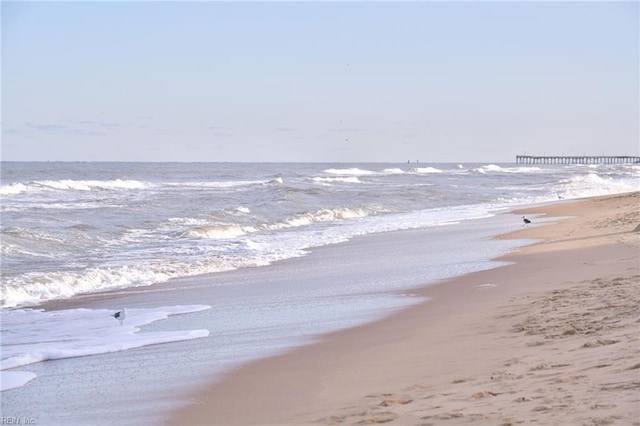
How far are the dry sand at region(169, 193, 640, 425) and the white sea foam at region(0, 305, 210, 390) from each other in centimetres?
177

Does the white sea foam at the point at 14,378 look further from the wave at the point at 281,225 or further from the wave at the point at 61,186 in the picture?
the wave at the point at 61,186

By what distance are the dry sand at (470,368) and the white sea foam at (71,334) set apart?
1.77m

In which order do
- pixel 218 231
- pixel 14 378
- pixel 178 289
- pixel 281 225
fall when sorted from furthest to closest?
pixel 281 225, pixel 218 231, pixel 178 289, pixel 14 378

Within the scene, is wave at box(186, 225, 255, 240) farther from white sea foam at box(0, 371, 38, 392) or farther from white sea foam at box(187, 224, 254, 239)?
white sea foam at box(0, 371, 38, 392)

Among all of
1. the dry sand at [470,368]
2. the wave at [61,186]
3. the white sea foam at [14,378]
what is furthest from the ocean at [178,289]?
the wave at [61,186]

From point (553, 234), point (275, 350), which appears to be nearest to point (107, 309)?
point (275, 350)

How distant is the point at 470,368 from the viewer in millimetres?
6828

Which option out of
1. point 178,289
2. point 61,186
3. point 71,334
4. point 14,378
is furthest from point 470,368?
point 61,186

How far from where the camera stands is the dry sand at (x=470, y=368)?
5.36 meters

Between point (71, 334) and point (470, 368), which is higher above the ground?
point (470, 368)

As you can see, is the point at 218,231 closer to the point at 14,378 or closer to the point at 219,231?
the point at 219,231

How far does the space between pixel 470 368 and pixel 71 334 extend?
4745 mm

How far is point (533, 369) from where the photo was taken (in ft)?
20.8

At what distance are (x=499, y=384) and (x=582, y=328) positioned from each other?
1980 millimetres
